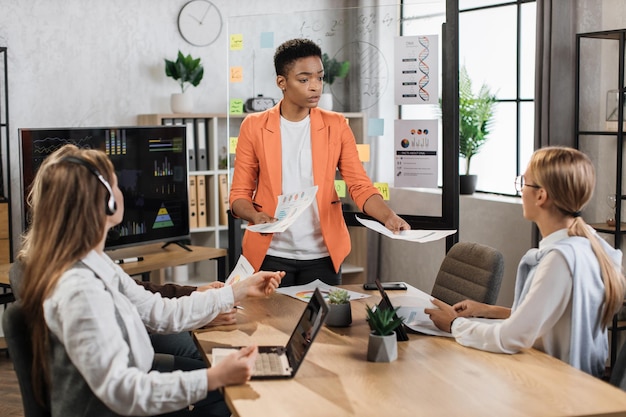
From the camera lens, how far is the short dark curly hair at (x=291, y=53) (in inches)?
137

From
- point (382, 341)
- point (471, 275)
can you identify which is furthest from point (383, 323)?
point (471, 275)

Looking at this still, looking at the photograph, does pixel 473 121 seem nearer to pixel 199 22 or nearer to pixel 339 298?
pixel 199 22

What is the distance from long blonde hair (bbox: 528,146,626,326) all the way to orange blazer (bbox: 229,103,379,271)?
1226 millimetres

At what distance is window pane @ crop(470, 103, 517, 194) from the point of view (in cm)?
541

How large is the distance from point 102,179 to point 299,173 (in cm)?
150

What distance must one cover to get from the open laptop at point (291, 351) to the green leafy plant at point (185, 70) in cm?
349

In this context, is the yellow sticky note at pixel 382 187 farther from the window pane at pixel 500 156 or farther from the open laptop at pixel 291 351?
the open laptop at pixel 291 351

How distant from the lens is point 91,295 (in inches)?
76.5

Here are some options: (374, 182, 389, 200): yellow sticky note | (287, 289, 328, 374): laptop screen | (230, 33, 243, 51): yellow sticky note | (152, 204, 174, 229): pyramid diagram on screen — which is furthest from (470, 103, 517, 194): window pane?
(287, 289, 328, 374): laptop screen

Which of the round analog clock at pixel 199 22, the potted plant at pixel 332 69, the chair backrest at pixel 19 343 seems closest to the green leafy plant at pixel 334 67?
the potted plant at pixel 332 69

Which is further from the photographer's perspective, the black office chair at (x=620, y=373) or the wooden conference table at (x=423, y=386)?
the black office chair at (x=620, y=373)

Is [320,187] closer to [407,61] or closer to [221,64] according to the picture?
[407,61]

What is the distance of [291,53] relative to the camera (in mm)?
3482

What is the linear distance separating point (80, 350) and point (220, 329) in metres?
0.81
